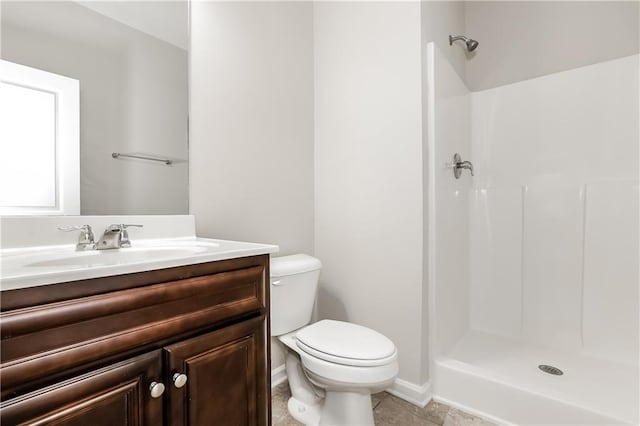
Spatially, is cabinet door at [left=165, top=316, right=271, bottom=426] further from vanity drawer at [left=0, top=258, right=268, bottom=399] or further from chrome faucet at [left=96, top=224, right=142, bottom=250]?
chrome faucet at [left=96, top=224, right=142, bottom=250]

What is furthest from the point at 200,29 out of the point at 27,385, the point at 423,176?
the point at 27,385

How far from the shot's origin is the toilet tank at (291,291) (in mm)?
1442

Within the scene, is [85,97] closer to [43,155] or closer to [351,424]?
[43,155]

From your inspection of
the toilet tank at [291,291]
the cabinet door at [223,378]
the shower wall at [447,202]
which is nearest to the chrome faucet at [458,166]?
the shower wall at [447,202]

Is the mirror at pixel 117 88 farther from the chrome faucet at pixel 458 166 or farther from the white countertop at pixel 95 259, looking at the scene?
the chrome faucet at pixel 458 166

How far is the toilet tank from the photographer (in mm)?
1442

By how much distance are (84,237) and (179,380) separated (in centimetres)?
62

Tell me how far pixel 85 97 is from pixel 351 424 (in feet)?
5.30

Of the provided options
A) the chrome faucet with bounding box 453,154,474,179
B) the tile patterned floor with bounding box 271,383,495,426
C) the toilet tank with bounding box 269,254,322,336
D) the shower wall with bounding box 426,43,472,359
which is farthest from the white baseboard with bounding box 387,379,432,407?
the chrome faucet with bounding box 453,154,474,179

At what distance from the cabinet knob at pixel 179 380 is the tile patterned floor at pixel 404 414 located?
850 millimetres

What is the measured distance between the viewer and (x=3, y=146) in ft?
3.24

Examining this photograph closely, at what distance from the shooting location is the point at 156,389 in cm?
73

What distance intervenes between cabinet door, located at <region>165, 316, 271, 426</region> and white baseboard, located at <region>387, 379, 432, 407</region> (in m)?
0.86

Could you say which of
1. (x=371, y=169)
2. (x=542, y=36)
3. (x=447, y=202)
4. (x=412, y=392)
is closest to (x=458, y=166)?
(x=447, y=202)
